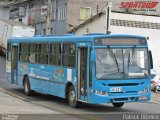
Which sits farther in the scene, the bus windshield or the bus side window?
the bus side window

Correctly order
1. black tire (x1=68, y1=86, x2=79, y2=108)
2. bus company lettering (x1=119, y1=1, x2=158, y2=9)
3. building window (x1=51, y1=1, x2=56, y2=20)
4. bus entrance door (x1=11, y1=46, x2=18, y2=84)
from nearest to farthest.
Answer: black tire (x1=68, y1=86, x2=79, y2=108) < bus entrance door (x1=11, y1=46, x2=18, y2=84) < bus company lettering (x1=119, y1=1, x2=158, y2=9) < building window (x1=51, y1=1, x2=56, y2=20)

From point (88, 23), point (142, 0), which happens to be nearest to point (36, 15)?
point (142, 0)

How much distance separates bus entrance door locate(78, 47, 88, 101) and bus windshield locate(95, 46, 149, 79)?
0.71m

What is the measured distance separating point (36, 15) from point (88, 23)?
1883cm

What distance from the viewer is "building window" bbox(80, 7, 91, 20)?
52.6 meters

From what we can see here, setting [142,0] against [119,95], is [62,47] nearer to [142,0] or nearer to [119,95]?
[119,95]

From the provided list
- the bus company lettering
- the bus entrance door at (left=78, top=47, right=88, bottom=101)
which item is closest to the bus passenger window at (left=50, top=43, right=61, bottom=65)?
the bus entrance door at (left=78, top=47, right=88, bottom=101)

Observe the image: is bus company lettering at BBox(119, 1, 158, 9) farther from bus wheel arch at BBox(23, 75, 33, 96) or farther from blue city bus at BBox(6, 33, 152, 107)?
blue city bus at BBox(6, 33, 152, 107)

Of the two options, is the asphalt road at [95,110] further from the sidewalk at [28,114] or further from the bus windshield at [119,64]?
the bus windshield at [119,64]

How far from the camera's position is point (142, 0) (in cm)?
5525

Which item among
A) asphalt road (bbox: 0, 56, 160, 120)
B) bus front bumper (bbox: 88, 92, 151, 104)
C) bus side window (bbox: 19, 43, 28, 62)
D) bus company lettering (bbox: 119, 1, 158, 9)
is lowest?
asphalt road (bbox: 0, 56, 160, 120)

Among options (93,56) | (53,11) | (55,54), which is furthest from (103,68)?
(53,11)

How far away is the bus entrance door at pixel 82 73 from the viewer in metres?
17.0

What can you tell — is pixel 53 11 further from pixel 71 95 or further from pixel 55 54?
pixel 71 95
